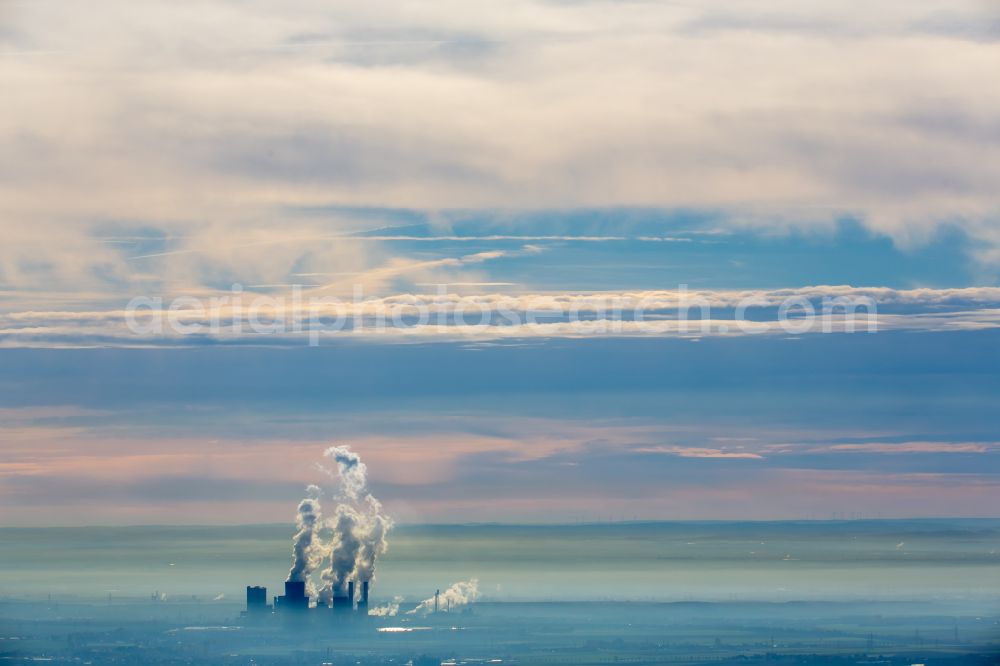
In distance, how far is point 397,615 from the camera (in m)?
132

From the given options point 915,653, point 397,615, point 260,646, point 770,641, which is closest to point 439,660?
point 397,615

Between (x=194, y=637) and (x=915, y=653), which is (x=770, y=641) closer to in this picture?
(x=915, y=653)

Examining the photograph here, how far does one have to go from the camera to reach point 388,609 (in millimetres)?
127312

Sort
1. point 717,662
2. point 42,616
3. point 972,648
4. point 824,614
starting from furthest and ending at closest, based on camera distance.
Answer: point 824,614 → point 717,662 → point 972,648 → point 42,616

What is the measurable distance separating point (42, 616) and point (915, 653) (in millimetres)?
80807

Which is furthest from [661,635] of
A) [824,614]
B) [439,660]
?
[439,660]

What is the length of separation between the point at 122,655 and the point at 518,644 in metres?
42.7

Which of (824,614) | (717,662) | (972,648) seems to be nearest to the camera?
(972,648)

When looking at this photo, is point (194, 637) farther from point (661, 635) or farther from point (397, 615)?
point (661, 635)

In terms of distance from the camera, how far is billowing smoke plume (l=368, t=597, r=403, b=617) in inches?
4980

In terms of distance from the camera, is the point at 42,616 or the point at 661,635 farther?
the point at 661,635

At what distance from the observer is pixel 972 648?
4680 inches

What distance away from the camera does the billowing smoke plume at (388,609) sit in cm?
12650

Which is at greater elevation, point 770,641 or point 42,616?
point 42,616
